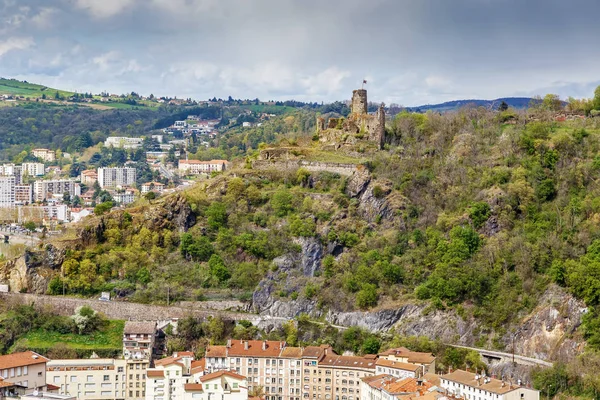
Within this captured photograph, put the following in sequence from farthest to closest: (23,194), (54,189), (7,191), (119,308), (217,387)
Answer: (54,189), (23,194), (7,191), (119,308), (217,387)

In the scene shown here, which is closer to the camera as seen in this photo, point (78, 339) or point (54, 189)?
point (78, 339)

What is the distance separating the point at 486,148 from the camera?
236ft

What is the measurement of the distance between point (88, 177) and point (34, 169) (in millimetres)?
10505

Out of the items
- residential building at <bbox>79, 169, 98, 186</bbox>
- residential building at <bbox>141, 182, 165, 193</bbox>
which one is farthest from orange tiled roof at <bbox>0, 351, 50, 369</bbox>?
residential building at <bbox>79, 169, 98, 186</bbox>

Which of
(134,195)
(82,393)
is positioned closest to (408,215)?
(82,393)

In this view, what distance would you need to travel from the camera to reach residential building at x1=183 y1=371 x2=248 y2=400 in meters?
51.2

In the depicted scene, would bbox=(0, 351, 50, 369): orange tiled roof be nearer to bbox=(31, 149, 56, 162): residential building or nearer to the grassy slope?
the grassy slope

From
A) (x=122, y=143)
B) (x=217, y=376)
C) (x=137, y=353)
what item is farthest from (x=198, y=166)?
(x=217, y=376)

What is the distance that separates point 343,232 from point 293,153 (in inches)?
445

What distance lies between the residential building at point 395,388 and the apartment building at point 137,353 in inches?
478

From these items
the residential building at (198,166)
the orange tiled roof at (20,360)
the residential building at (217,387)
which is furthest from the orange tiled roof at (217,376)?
the residential building at (198,166)

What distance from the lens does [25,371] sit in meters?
51.8

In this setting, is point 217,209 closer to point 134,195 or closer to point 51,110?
point 134,195

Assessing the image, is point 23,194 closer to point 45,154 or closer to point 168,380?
point 45,154
